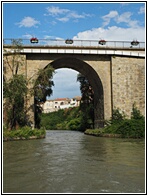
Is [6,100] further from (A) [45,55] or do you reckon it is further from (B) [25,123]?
(A) [45,55]

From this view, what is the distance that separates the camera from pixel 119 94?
23.6 m

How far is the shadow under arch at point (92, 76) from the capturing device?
24.3 metres

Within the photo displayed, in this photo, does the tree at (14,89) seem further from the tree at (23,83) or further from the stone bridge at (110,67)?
the stone bridge at (110,67)

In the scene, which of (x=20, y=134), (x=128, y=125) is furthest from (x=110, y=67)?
(x=20, y=134)

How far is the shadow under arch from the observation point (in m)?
24.3

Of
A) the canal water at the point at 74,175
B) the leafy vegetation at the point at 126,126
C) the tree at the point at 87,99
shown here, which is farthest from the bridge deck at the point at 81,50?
the canal water at the point at 74,175

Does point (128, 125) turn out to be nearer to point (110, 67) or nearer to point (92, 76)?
point (110, 67)

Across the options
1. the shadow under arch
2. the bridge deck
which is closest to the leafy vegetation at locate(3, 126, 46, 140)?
the bridge deck

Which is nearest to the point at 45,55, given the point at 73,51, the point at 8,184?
the point at 73,51

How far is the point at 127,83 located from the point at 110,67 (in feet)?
6.85

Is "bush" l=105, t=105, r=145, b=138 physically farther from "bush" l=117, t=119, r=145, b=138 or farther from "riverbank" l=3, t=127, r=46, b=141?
"riverbank" l=3, t=127, r=46, b=141

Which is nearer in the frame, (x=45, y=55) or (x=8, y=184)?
(x=8, y=184)

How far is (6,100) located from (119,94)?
31.8 feet

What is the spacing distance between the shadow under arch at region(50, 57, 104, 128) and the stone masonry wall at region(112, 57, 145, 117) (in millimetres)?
1505
